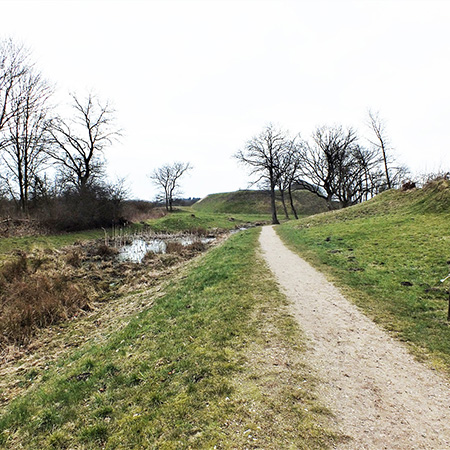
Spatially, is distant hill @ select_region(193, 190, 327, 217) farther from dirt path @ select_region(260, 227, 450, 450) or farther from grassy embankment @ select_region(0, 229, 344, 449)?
grassy embankment @ select_region(0, 229, 344, 449)

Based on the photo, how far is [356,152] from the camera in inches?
1436

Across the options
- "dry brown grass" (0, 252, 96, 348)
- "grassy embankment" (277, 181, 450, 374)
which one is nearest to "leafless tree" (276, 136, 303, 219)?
"grassy embankment" (277, 181, 450, 374)

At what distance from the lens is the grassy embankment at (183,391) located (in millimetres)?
2938

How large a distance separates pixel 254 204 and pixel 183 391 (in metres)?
58.3

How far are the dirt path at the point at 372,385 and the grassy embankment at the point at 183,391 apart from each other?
1.01 feet

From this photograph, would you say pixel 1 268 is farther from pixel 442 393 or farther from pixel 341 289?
pixel 442 393

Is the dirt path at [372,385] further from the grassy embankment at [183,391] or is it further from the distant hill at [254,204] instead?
the distant hill at [254,204]

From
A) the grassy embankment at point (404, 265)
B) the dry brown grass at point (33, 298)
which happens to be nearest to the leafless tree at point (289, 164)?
the grassy embankment at point (404, 265)

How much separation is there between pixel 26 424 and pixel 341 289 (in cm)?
722

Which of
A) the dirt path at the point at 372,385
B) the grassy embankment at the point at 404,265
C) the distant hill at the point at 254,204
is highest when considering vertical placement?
the distant hill at the point at 254,204

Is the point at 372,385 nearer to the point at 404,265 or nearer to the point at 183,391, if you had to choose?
the point at 183,391

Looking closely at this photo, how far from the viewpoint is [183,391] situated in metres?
3.62

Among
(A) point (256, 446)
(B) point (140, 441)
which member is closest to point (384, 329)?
(A) point (256, 446)

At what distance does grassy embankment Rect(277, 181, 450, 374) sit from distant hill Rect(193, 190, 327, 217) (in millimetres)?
39852
